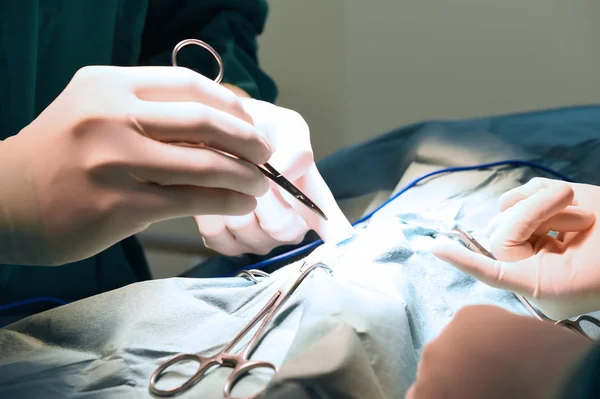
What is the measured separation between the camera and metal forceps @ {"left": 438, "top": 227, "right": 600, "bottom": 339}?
0.72m

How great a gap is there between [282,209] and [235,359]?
16.2 inches

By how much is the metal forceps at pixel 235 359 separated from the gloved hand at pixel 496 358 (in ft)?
0.61

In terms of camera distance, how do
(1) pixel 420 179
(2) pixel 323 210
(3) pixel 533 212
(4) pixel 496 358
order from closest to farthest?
(4) pixel 496 358, (3) pixel 533 212, (2) pixel 323 210, (1) pixel 420 179

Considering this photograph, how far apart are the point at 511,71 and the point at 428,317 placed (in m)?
1.15

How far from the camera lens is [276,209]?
102cm

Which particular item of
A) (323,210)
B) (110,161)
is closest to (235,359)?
(110,161)

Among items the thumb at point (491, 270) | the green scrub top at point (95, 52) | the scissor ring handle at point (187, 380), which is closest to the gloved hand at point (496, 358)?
the thumb at point (491, 270)

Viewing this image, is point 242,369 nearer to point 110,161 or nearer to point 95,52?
point 110,161

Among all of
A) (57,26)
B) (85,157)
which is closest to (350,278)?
(85,157)

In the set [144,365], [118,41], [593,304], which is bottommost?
[144,365]

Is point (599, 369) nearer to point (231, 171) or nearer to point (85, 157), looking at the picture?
point (231, 171)

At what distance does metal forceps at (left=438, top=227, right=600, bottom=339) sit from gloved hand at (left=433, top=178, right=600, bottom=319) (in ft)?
0.06

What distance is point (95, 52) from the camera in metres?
1.17

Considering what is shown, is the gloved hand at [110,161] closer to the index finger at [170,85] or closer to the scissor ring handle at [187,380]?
the index finger at [170,85]
